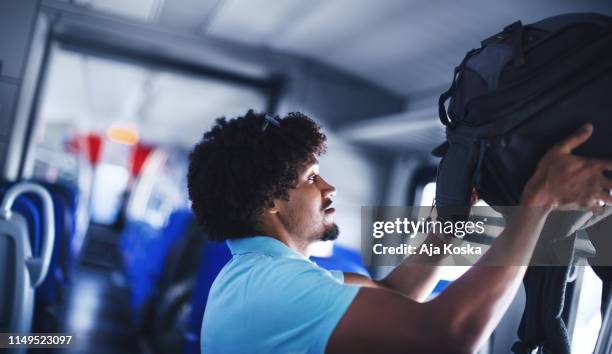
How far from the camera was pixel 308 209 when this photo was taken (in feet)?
5.24

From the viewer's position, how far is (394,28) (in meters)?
3.66

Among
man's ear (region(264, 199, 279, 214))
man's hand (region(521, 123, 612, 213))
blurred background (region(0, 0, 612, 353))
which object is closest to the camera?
man's hand (region(521, 123, 612, 213))

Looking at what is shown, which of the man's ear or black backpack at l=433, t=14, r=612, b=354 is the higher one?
black backpack at l=433, t=14, r=612, b=354

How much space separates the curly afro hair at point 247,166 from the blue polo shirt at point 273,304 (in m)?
0.13

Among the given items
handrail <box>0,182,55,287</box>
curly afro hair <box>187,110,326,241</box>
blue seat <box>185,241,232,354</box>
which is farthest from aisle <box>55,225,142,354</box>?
curly afro hair <box>187,110,326,241</box>

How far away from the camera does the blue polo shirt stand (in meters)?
1.16

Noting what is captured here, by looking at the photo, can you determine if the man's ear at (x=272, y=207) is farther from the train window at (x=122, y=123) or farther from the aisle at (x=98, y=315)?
the aisle at (x=98, y=315)

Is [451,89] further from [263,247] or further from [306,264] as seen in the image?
[263,247]

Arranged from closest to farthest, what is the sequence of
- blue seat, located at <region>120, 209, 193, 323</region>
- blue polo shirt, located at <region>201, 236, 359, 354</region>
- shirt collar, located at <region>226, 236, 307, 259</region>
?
blue polo shirt, located at <region>201, 236, 359, 354</region>
shirt collar, located at <region>226, 236, 307, 259</region>
blue seat, located at <region>120, 209, 193, 323</region>

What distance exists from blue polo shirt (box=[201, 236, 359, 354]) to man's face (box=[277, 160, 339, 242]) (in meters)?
0.11

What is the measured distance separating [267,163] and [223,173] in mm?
146

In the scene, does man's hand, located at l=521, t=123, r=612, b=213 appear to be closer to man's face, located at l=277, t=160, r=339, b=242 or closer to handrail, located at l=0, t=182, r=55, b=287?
man's face, located at l=277, t=160, r=339, b=242

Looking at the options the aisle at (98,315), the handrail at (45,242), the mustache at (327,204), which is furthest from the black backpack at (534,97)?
the aisle at (98,315)

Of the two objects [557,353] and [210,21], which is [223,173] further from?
[210,21]
